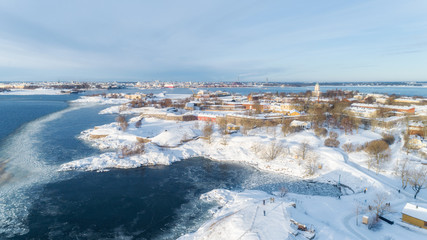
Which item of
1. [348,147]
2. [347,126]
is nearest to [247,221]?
[348,147]

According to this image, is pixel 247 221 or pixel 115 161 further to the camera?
pixel 115 161

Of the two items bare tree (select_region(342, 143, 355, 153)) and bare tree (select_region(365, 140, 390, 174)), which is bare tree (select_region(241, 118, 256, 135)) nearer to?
bare tree (select_region(342, 143, 355, 153))

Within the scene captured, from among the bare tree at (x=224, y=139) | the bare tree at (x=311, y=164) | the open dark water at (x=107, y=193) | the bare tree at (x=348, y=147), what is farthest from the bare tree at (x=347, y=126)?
the bare tree at (x=224, y=139)

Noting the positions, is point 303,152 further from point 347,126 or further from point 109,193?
point 109,193

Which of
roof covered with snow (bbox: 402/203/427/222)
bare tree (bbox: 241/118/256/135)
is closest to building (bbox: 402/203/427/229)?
roof covered with snow (bbox: 402/203/427/222)

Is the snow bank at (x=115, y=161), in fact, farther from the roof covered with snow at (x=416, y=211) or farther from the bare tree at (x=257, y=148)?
the roof covered with snow at (x=416, y=211)

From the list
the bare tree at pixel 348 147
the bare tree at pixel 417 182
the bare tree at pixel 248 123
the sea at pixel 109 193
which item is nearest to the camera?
the sea at pixel 109 193
